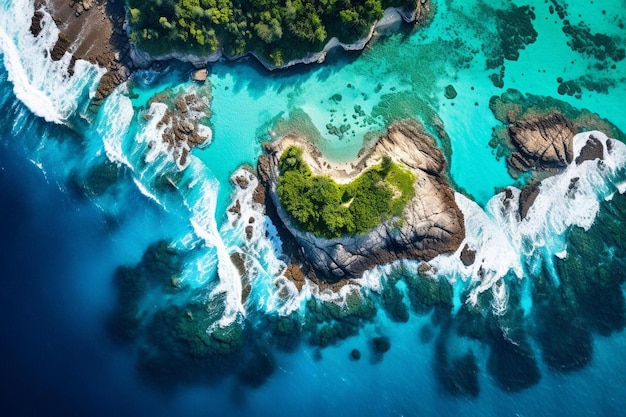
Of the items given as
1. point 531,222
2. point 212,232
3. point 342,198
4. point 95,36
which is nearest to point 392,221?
point 342,198

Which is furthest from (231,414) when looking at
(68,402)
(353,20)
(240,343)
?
(353,20)

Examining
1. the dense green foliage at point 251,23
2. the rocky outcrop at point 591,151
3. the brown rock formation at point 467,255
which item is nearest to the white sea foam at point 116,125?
the dense green foliage at point 251,23

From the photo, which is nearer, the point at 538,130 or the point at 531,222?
the point at 538,130

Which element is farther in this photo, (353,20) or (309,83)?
(309,83)

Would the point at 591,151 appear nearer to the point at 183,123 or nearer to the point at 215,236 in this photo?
the point at 215,236

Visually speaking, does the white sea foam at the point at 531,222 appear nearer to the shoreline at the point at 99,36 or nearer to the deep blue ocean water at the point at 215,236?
the deep blue ocean water at the point at 215,236

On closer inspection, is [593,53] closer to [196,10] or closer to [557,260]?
[557,260]
